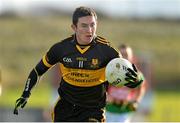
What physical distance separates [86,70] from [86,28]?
544 mm

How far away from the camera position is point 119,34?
44406 millimetres

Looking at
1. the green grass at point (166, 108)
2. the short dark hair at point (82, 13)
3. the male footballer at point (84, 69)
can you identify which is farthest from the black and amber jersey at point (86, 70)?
the green grass at point (166, 108)

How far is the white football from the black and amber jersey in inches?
8.5

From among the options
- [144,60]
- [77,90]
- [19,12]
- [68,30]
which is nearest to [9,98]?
[144,60]

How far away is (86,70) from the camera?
952cm

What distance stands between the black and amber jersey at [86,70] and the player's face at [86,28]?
153 millimetres

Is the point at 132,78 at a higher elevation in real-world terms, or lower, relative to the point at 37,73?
lower

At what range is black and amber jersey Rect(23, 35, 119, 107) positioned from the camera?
9.49m

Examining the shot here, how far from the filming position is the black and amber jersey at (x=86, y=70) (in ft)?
31.1

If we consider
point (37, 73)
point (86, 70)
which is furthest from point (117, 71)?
point (37, 73)

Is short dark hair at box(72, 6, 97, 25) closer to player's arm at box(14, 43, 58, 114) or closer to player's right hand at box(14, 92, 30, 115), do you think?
player's arm at box(14, 43, 58, 114)

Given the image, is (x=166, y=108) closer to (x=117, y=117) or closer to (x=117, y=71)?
(x=117, y=117)

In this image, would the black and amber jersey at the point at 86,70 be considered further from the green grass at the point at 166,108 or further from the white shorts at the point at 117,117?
the green grass at the point at 166,108

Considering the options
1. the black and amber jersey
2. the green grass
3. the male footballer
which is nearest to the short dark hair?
the male footballer
